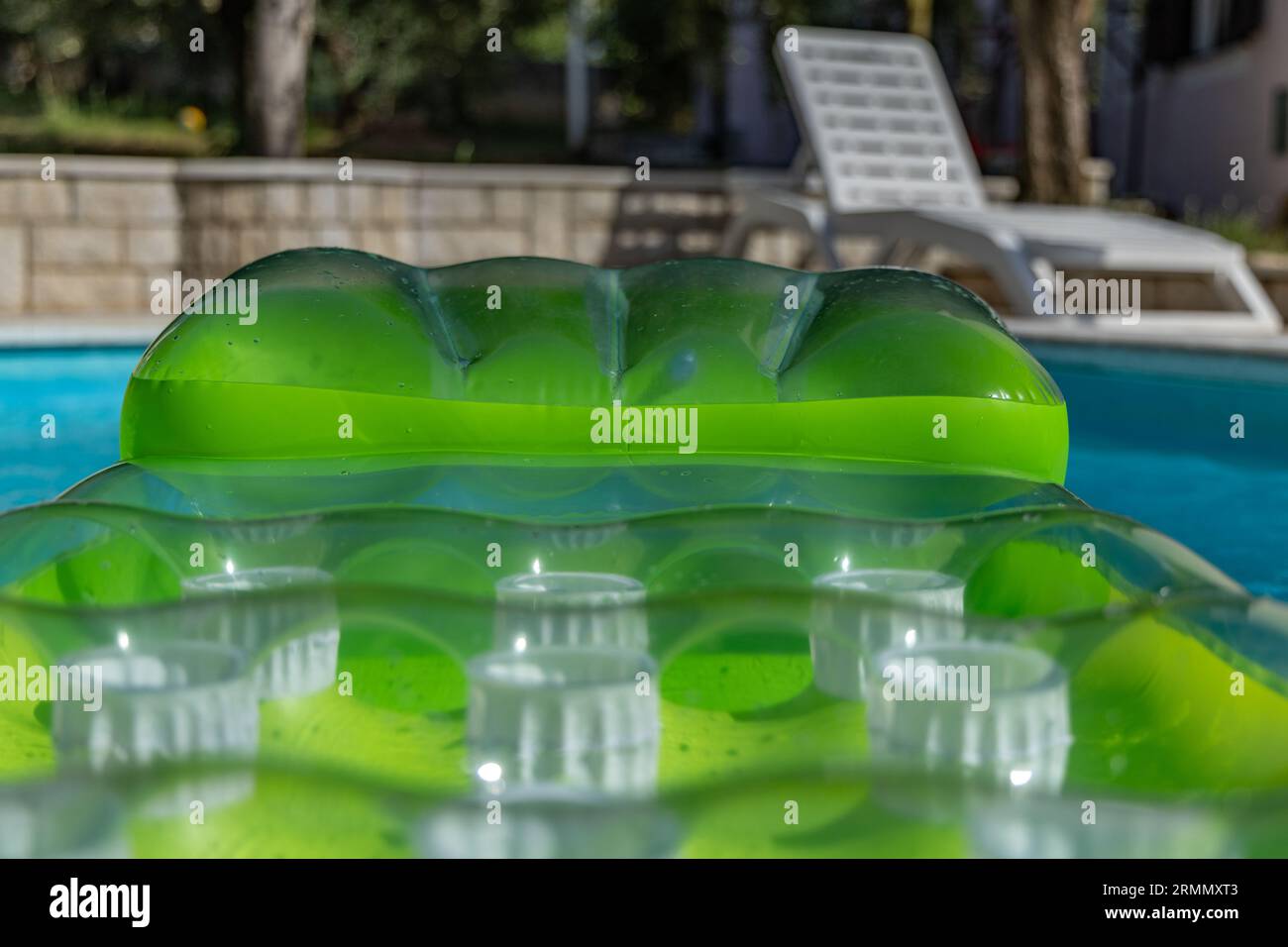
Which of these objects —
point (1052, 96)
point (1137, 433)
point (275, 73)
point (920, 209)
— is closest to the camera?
point (1137, 433)

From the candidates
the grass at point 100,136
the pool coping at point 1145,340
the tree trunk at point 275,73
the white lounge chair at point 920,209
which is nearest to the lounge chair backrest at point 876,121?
the white lounge chair at point 920,209

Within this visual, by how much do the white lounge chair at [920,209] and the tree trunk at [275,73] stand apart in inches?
115

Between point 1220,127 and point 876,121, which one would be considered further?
point 1220,127

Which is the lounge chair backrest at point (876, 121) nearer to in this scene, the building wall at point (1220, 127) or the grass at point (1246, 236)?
the grass at point (1246, 236)

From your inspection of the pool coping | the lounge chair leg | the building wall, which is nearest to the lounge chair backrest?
the lounge chair leg

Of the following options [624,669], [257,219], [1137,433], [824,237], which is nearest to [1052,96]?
[824,237]

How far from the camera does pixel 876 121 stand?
8.80m

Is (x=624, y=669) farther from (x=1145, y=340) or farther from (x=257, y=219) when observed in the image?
(x=257, y=219)

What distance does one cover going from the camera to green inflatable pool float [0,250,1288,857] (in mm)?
1158

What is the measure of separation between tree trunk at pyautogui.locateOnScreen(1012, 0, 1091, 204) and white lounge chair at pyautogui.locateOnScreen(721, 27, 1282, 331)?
26.9 inches

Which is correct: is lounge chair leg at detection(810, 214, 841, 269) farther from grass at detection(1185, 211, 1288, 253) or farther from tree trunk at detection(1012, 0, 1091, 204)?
grass at detection(1185, 211, 1288, 253)

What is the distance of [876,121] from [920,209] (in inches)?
65.7

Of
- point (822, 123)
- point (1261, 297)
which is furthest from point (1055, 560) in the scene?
point (822, 123)
